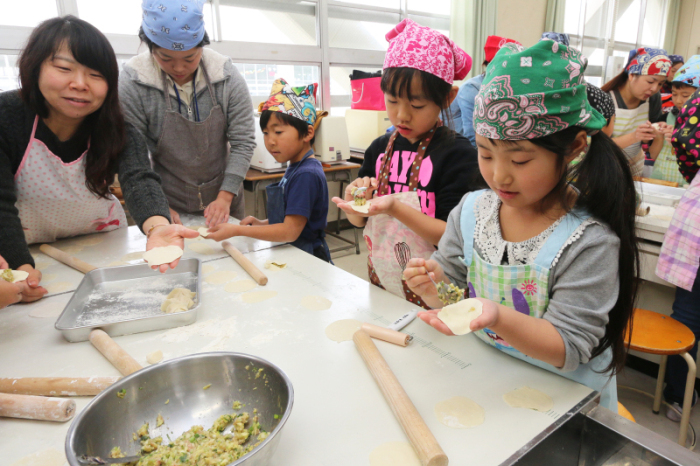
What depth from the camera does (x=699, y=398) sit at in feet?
6.89

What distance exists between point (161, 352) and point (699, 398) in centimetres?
253

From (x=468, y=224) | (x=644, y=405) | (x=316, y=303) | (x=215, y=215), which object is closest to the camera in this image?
(x=468, y=224)

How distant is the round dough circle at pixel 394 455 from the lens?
651mm

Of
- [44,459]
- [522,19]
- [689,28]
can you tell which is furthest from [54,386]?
[689,28]

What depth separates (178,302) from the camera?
1.14m

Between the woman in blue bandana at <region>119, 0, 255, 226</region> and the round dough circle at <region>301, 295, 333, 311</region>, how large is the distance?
0.80m

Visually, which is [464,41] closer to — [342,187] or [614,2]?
[342,187]

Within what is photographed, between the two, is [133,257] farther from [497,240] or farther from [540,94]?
[540,94]

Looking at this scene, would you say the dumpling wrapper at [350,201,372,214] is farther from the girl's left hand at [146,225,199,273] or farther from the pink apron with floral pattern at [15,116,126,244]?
the pink apron with floral pattern at [15,116,126,244]

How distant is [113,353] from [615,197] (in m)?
1.11

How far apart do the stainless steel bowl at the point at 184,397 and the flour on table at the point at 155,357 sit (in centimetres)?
17

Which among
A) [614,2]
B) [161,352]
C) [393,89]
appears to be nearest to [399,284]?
[393,89]

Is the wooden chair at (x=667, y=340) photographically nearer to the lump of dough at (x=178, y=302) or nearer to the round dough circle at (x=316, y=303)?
the round dough circle at (x=316, y=303)

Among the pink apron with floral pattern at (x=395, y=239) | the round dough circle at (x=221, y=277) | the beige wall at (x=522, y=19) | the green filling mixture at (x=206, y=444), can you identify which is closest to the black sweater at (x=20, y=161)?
the round dough circle at (x=221, y=277)
